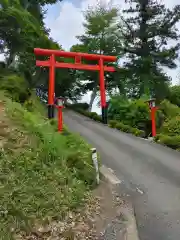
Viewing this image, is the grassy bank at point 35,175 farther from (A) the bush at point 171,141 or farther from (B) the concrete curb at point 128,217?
(A) the bush at point 171,141

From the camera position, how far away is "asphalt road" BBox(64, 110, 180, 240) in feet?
15.0

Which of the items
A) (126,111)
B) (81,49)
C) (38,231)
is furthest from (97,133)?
(81,49)

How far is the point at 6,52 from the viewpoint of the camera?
21.4 metres

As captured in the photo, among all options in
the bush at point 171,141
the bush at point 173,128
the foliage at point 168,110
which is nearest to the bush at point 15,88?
the bush at point 173,128

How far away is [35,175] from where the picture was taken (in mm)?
4316

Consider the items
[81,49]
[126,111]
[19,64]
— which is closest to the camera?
[126,111]

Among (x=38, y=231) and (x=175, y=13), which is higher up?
(x=175, y=13)

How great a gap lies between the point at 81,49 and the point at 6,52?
7.54 meters

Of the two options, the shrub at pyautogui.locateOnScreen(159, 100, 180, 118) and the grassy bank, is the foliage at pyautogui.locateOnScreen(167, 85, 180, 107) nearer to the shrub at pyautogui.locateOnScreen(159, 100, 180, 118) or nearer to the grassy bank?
the shrub at pyautogui.locateOnScreen(159, 100, 180, 118)

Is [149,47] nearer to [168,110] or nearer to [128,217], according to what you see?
[168,110]

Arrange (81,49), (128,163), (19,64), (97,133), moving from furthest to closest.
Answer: (81,49) → (19,64) → (97,133) → (128,163)

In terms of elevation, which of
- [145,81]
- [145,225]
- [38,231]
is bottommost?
[145,225]

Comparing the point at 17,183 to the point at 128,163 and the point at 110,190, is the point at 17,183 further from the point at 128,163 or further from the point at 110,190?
the point at 128,163

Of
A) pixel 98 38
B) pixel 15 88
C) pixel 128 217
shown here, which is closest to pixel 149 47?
pixel 98 38
